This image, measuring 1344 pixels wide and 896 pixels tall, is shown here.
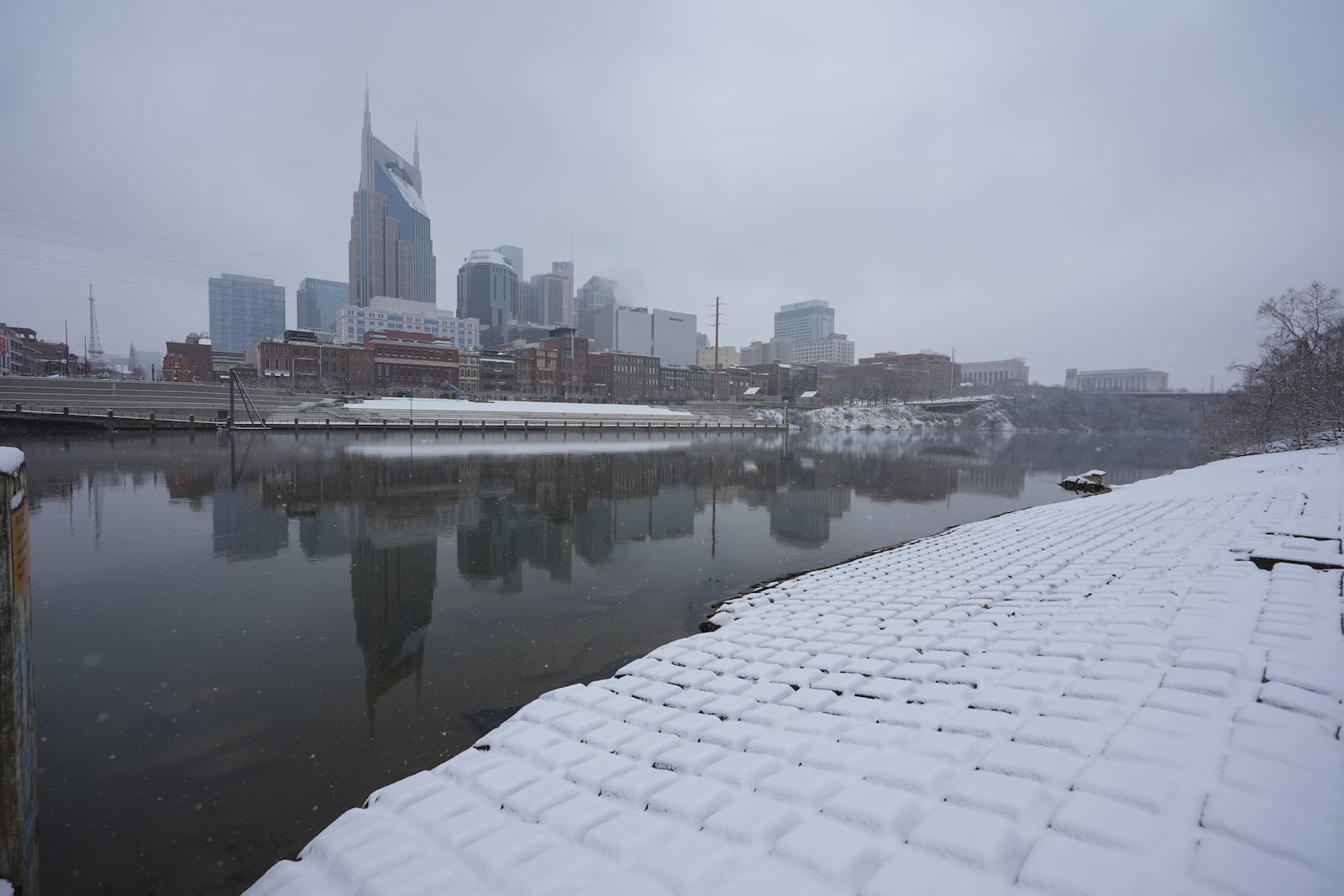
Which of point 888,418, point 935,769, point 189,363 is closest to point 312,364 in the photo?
point 189,363

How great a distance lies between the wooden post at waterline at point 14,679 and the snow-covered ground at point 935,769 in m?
1.37

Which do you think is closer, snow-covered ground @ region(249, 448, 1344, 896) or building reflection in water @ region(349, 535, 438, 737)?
snow-covered ground @ region(249, 448, 1344, 896)

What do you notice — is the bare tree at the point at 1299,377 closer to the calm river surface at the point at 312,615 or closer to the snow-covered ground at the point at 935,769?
the calm river surface at the point at 312,615

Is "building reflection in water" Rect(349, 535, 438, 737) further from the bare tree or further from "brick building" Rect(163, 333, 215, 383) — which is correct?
"brick building" Rect(163, 333, 215, 383)

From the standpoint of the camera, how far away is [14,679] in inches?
123

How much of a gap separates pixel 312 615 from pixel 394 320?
168 meters

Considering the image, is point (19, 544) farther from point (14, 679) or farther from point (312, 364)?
point (312, 364)

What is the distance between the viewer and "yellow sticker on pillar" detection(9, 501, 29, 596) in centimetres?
308

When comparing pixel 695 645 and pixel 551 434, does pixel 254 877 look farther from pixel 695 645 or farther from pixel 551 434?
pixel 551 434

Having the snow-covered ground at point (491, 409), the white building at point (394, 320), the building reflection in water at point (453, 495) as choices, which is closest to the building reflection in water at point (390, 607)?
the building reflection in water at point (453, 495)

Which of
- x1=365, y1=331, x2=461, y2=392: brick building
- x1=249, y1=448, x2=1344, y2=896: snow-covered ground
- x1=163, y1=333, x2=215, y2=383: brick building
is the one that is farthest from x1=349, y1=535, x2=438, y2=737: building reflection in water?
x1=163, y1=333, x2=215, y2=383: brick building

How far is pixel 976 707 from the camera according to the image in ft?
15.2

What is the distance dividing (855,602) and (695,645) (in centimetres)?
292

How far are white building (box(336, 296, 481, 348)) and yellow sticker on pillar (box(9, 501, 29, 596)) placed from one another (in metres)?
163
